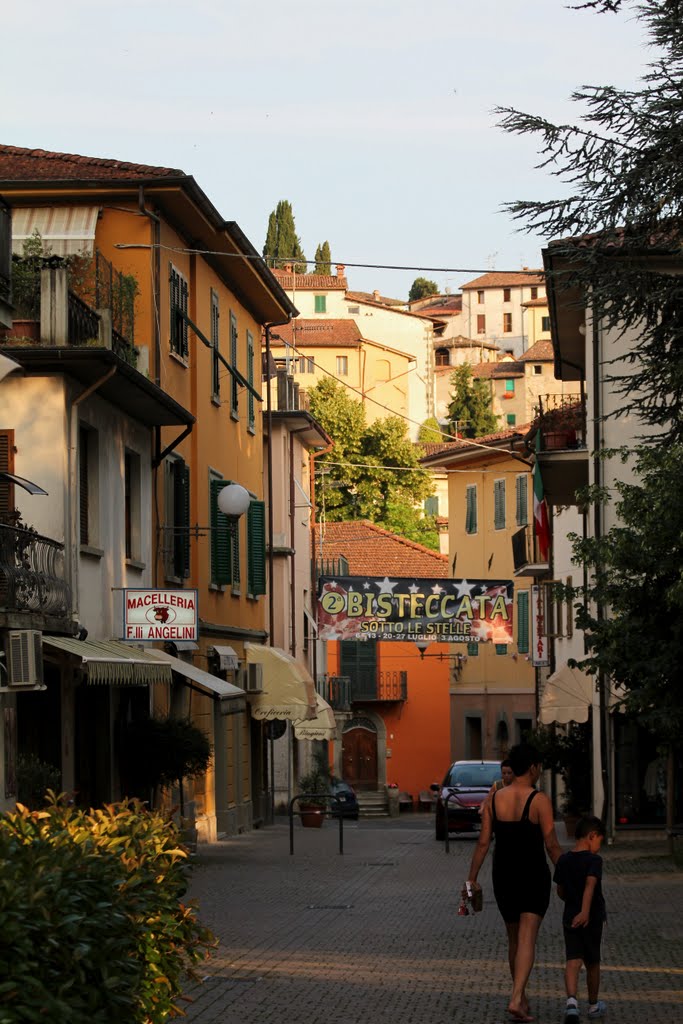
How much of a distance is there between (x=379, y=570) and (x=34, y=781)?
55250 millimetres

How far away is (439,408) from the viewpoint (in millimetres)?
137750

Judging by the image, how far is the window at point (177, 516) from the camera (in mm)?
27031

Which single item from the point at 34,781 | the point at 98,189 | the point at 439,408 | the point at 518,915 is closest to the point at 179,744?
the point at 34,781

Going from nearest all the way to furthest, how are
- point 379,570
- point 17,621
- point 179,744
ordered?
point 17,621
point 179,744
point 379,570

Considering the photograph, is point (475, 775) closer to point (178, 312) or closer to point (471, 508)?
point (178, 312)

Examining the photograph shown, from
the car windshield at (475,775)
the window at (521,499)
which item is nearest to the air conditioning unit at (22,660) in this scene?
the car windshield at (475,775)

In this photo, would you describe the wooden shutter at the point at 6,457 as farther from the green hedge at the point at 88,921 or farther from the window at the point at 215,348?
the window at the point at 215,348

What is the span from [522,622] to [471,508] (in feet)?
26.1

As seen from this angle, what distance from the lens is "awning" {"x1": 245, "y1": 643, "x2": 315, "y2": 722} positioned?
113 feet

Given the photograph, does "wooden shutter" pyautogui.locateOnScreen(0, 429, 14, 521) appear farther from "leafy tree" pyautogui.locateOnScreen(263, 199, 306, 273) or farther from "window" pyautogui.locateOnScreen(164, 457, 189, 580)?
"leafy tree" pyautogui.locateOnScreen(263, 199, 306, 273)

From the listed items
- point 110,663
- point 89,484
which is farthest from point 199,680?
point 110,663

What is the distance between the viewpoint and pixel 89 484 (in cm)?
2234

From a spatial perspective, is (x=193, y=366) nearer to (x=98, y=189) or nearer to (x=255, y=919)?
(x=98, y=189)

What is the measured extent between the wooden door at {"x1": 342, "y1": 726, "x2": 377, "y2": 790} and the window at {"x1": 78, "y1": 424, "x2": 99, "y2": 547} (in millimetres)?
47116
